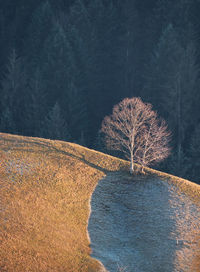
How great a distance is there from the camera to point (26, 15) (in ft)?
325

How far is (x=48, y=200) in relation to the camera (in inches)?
1312

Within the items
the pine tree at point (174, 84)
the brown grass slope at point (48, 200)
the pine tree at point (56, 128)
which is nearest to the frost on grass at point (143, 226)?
the brown grass slope at point (48, 200)

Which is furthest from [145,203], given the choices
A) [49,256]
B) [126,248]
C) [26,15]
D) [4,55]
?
[26,15]

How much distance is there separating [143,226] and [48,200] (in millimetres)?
9238

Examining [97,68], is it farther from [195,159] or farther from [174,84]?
[195,159]

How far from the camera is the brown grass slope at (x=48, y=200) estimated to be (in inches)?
1032

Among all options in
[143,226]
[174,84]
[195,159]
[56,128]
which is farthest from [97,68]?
[143,226]

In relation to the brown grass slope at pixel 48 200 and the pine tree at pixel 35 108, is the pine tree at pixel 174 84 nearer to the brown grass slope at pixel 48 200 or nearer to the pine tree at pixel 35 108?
the pine tree at pixel 35 108

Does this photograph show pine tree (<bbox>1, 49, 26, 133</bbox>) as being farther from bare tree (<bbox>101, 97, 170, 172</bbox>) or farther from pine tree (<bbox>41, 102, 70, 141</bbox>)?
bare tree (<bbox>101, 97, 170, 172</bbox>)

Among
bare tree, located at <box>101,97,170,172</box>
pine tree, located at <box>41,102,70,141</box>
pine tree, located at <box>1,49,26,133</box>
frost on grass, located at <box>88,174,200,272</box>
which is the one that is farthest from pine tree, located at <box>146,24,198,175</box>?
frost on grass, located at <box>88,174,200,272</box>

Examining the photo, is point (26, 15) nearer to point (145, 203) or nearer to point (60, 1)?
point (60, 1)

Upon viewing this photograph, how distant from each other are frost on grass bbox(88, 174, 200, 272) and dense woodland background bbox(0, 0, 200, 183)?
21.1m

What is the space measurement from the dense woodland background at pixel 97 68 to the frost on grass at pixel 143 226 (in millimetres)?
21093

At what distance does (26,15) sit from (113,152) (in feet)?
190
